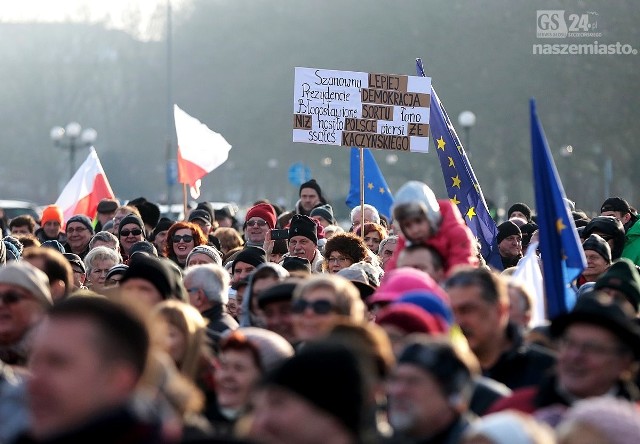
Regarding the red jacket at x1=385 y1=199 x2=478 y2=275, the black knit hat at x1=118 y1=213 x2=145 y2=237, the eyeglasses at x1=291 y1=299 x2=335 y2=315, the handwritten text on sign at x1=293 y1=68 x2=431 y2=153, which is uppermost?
the handwritten text on sign at x1=293 y1=68 x2=431 y2=153

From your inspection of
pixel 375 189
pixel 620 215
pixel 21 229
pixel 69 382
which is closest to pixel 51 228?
pixel 21 229

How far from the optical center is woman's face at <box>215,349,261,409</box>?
5711 mm

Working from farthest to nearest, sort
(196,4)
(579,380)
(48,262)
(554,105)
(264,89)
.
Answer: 1. (196,4)
2. (264,89)
3. (554,105)
4. (48,262)
5. (579,380)

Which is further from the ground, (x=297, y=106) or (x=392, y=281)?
(x=297, y=106)

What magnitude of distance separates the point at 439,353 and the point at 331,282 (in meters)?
1.41

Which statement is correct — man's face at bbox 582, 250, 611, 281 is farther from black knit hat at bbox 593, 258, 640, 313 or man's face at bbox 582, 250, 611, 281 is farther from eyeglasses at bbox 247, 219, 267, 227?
eyeglasses at bbox 247, 219, 267, 227

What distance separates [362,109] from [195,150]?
189 inches

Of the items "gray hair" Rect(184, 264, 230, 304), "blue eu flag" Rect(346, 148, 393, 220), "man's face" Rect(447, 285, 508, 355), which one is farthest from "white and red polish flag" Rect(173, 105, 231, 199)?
"man's face" Rect(447, 285, 508, 355)

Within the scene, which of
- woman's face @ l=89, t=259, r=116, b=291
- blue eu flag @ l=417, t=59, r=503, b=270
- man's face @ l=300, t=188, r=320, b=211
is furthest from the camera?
man's face @ l=300, t=188, r=320, b=211

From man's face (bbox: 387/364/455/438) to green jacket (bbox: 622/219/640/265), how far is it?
24.1 feet

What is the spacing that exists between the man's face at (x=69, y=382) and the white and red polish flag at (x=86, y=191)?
13.9 metres

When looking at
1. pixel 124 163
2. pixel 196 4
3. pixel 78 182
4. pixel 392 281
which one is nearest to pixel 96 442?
pixel 392 281

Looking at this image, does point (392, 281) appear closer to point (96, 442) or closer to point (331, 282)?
point (331, 282)

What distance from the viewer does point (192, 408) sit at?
460 cm
